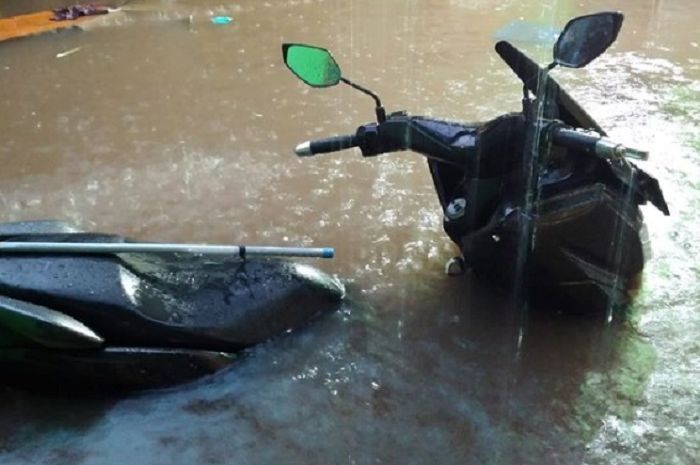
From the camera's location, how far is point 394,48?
7.18m

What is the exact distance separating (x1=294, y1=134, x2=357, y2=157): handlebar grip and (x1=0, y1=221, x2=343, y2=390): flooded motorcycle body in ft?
1.94

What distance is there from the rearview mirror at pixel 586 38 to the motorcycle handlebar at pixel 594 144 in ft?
0.84

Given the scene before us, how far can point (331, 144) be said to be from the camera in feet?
10.1

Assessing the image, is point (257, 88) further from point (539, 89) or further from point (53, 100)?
point (539, 89)

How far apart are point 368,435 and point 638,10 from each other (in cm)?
710

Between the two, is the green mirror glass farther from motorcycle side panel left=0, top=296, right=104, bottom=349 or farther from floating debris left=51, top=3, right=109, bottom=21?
floating debris left=51, top=3, right=109, bottom=21

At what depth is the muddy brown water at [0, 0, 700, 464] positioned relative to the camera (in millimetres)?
2740

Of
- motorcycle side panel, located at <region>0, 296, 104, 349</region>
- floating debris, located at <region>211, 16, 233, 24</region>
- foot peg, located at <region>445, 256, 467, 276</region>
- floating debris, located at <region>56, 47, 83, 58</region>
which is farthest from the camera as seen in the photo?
floating debris, located at <region>211, 16, 233, 24</region>

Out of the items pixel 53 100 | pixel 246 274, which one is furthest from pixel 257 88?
pixel 246 274

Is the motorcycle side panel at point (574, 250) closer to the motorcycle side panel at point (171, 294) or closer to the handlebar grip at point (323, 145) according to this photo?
the handlebar grip at point (323, 145)

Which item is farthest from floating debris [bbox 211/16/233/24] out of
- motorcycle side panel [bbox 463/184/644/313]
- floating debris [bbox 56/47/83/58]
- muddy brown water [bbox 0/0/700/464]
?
motorcycle side panel [bbox 463/184/644/313]

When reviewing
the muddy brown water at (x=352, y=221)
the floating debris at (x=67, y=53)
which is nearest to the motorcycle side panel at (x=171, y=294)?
the muddy brown water at (x=352, y=221)

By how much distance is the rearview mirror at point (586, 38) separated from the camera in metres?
2.54

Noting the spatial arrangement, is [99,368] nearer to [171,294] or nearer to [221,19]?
[171,294]
